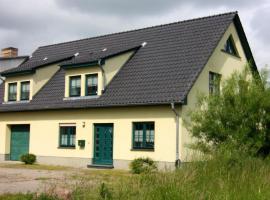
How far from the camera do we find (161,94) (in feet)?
72.7

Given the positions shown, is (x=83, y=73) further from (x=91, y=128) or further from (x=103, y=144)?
(x=103, y=144)

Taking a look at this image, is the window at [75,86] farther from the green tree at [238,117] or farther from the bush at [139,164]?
the green tree at [238,117]

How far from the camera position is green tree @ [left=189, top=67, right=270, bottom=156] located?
667 inches

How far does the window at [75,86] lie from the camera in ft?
86.2

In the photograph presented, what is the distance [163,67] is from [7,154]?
11.7 metres

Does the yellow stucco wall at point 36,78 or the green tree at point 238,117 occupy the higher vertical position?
the yellow stucco wall at point 36,78

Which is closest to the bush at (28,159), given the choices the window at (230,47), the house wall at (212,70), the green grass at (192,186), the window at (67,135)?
the window at (67,135)

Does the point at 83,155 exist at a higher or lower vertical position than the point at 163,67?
lower

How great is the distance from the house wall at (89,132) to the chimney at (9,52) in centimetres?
875

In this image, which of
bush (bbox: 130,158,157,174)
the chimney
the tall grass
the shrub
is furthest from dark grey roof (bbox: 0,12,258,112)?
the shrub

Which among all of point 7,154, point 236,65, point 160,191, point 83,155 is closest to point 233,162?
point 160,191

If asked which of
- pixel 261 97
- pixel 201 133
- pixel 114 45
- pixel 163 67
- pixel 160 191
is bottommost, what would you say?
pixel 160 191

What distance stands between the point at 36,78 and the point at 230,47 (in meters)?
11.4

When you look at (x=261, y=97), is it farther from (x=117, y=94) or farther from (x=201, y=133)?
(x=117, y=94)
